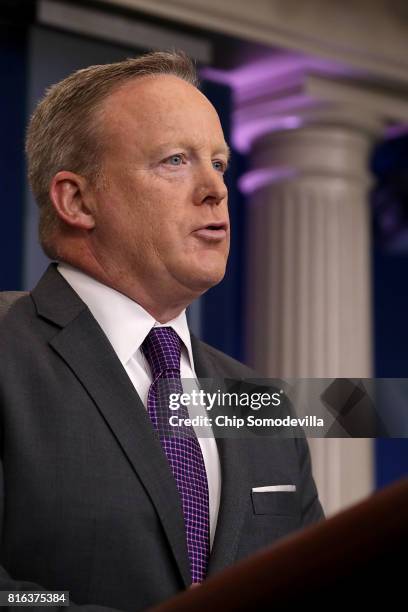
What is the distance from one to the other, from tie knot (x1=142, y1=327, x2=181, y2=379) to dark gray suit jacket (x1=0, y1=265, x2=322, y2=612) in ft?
0.22

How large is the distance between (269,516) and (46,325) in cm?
35

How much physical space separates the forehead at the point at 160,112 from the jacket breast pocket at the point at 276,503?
46 centimetres

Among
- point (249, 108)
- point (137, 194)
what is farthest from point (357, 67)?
point (137, 194)

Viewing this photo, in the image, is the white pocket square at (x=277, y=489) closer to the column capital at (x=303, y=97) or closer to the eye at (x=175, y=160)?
the eye at (x=175, y=160)

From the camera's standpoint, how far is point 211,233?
133 centimetres

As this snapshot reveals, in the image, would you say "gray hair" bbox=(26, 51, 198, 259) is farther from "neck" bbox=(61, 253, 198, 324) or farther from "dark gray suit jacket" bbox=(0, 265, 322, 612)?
"dark gray suit jacket" bbox=(0, 265, 322, 612)

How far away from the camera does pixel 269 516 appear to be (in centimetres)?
121

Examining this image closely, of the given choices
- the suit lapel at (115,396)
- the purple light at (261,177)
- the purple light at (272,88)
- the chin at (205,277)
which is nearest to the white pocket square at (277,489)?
the suit lapel at (115,396)

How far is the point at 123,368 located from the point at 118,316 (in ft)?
0.32

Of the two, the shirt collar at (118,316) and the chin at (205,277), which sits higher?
the chin at (205,277)

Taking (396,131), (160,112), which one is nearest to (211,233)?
(160,112)

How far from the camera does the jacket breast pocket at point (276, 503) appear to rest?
1.21 metres

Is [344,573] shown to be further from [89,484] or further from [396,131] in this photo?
[396,131]

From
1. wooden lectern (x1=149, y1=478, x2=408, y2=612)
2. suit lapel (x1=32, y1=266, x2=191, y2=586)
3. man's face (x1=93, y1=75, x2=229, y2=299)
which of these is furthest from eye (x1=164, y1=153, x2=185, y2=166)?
wooden lectern (x1=149, y1=478, x2=408, y2=612)
